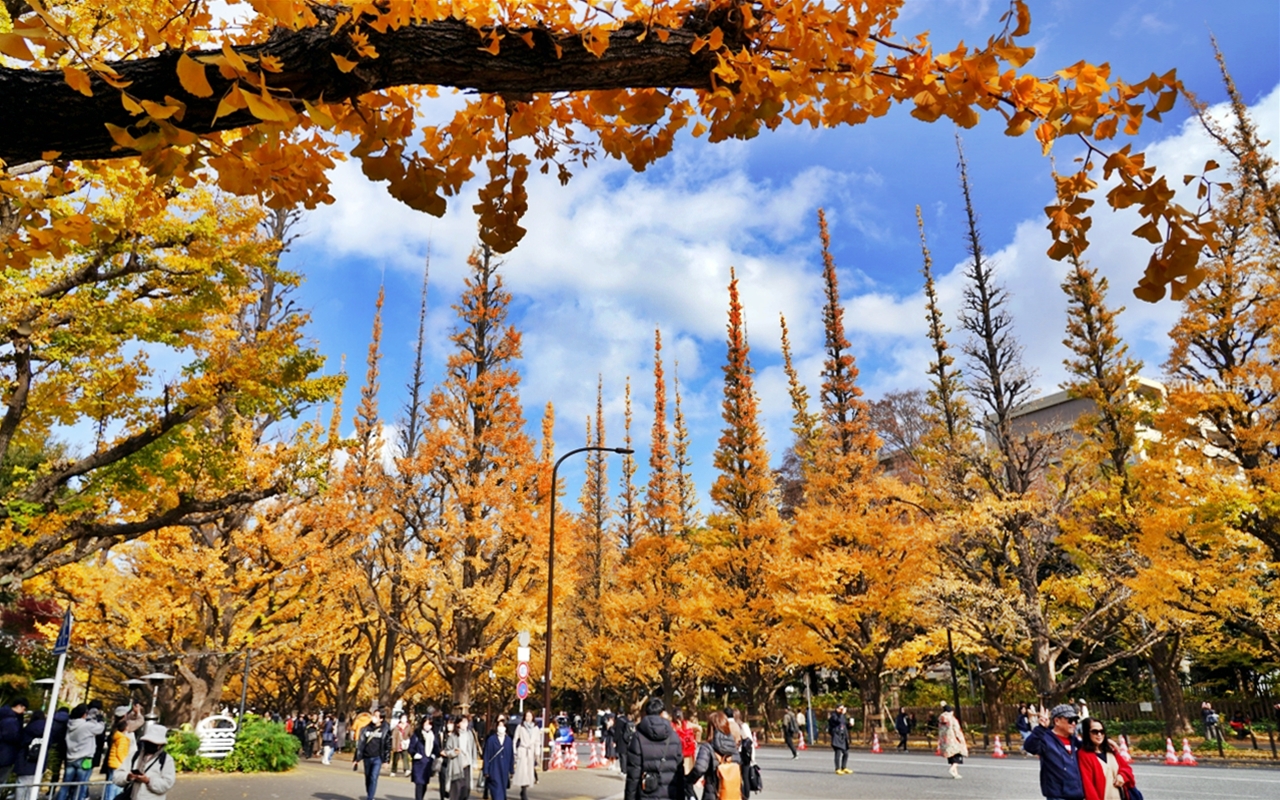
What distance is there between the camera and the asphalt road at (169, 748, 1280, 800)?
12219 mm

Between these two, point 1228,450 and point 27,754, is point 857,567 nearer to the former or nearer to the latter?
point 1228,450

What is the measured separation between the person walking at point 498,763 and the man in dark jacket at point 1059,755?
7.26 m

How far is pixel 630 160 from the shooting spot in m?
2.76

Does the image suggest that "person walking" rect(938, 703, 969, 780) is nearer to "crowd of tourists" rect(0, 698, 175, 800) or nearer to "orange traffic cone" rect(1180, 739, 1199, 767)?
"orange traffic cone" rect(1180, 739, 1199, 767)

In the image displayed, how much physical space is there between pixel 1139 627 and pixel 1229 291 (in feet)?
32.2

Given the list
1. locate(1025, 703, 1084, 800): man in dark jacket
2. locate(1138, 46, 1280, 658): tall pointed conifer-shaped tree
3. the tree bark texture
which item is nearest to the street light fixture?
locate(1025, 703, 1084, 800): man in dark jacket

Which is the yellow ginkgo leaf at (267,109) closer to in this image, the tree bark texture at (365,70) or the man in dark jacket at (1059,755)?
the tree bark texture at (365,70)

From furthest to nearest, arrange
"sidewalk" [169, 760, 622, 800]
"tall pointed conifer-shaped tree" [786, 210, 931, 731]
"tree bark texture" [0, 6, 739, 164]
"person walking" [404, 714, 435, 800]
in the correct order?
"tall pointed conifer-shaped tree" [786, 210, 931, 731], "sidewalk" [169, 760, 622, 800], "person walking" [404, 714, 435, 800], "tree bark texture" [0, 6, 739, 164]

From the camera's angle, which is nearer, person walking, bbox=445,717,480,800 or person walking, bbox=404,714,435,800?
person walking, bbox=445,717,480,800

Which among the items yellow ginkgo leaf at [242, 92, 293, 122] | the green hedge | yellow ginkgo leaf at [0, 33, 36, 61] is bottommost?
the green hedge

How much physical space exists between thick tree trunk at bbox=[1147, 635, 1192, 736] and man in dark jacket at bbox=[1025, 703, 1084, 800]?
17795 millimetres

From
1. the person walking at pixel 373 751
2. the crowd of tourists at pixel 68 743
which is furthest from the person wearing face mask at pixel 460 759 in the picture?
the crowd of tourists at pixel 68 743

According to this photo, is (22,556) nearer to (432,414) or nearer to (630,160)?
(630,160)

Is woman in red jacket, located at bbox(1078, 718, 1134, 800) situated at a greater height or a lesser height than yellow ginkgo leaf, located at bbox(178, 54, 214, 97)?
lesser
